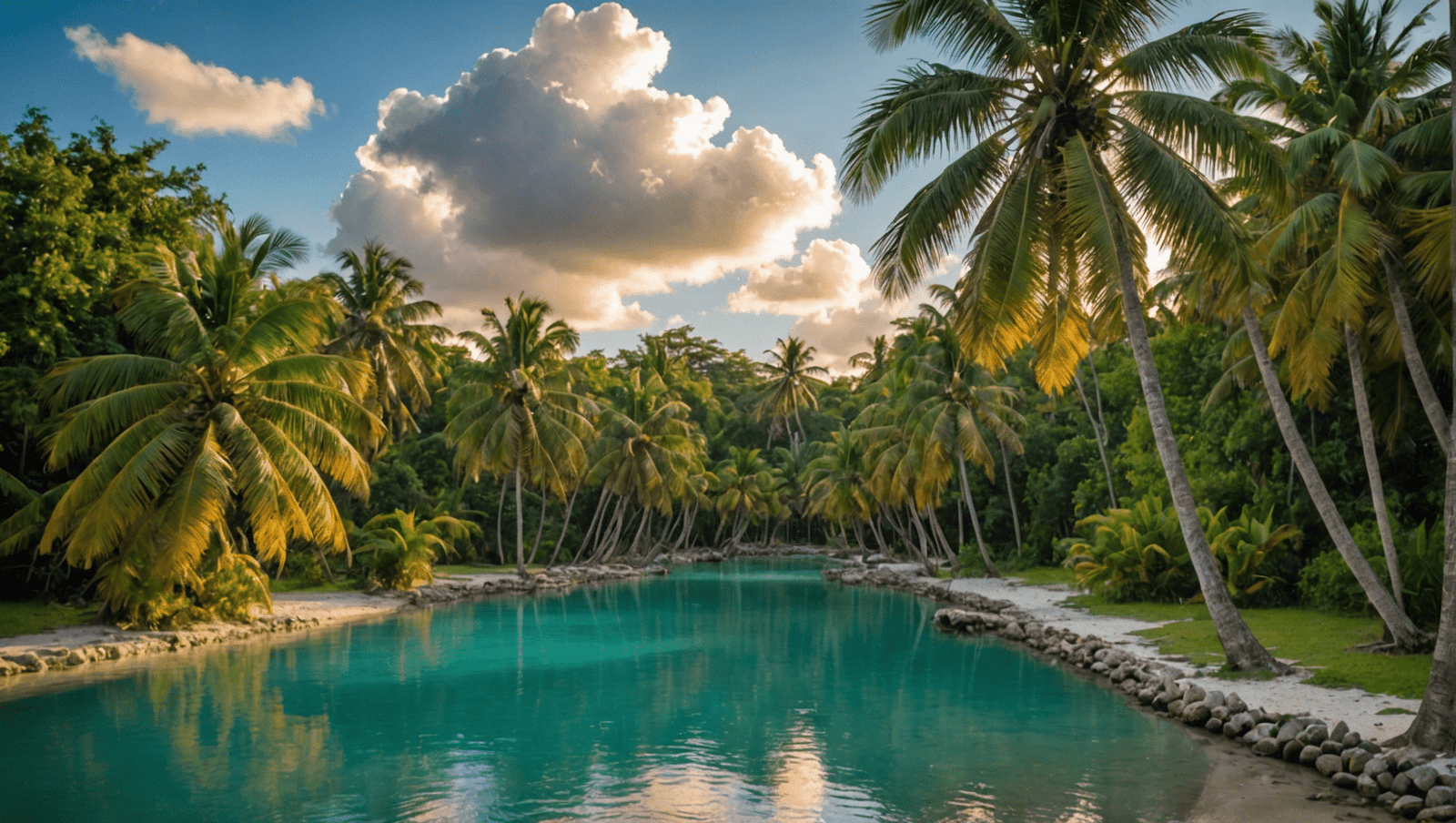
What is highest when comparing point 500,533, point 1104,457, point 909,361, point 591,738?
point 909,361

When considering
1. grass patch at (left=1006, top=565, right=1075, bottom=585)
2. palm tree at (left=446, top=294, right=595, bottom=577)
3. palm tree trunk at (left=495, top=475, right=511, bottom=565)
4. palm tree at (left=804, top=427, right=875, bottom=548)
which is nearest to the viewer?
grass patch at (left=1006, top=565, right=1075, bottom=585)

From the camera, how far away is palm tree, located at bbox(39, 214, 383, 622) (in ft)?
47.4

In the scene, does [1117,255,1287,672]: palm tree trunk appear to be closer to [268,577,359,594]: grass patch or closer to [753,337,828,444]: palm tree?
[268,577,359,594]: grass patch

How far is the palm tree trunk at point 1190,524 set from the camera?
11.4 meters

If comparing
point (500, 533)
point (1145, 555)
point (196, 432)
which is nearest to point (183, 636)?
point (196, 432)

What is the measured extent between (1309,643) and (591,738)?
1043cm

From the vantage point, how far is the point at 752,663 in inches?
Answer: 629

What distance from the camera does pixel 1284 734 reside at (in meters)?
8.88

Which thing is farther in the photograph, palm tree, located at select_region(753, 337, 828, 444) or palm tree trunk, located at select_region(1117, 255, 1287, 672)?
palm tree, located at select_region(753, 337, 828, 444)

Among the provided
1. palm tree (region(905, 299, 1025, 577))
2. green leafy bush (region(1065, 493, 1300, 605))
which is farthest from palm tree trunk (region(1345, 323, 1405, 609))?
palm tree (region(905, 299, 1025, 577))

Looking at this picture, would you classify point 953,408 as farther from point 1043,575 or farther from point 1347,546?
point 1347,546

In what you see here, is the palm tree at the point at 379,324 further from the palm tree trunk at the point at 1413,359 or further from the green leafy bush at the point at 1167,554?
the palm tree trunk at the point at 1413,359

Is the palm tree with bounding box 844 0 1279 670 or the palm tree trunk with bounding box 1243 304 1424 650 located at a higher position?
the palm tree with bounding box 844 0 1279 670

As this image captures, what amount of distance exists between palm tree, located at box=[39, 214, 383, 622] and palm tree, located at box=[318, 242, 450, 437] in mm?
11105
